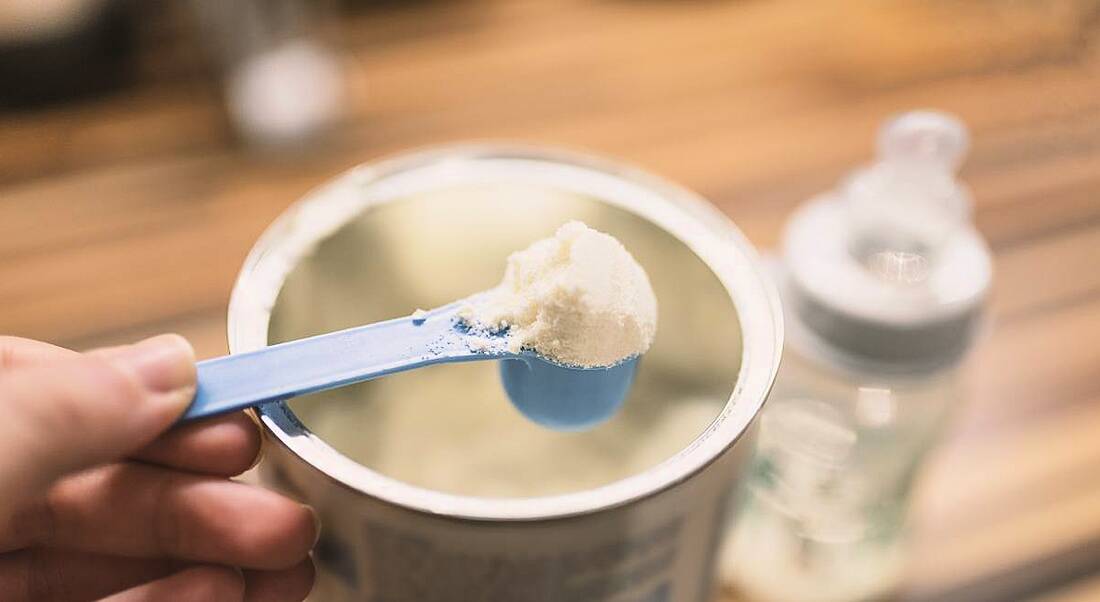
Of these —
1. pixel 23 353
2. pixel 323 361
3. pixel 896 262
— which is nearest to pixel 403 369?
pixel 323 361

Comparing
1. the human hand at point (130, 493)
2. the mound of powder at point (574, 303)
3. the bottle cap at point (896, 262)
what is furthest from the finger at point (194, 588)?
the bottle cap at point (896, 262)

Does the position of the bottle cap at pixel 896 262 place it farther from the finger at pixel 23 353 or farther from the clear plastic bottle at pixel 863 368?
the finger at pixel 23 353

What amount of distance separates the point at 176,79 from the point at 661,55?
0.43 m

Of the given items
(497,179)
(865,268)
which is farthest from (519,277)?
(865,268)

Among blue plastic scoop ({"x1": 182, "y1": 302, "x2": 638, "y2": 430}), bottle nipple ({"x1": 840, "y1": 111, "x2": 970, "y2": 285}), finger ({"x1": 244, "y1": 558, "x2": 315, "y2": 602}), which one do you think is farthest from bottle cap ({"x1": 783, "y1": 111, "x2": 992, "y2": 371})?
finger ({"x1": 244, "y1": 558, "x2": 315, "y2": 602})

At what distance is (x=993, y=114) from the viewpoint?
80 centimetres

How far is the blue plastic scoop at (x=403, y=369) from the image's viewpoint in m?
0.31

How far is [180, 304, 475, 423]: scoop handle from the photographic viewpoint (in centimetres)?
30

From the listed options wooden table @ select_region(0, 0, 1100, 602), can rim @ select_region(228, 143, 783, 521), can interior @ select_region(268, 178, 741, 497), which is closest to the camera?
can rim @ select_region(228, 143, 783, 521)

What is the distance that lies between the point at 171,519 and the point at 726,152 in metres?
0.54

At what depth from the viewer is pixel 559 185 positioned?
405mm

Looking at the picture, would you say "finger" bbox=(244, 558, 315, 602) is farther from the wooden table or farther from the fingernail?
the wooden table

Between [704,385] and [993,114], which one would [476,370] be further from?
[993,114]

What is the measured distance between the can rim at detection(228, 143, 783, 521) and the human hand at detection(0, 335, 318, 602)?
0.10 ft
